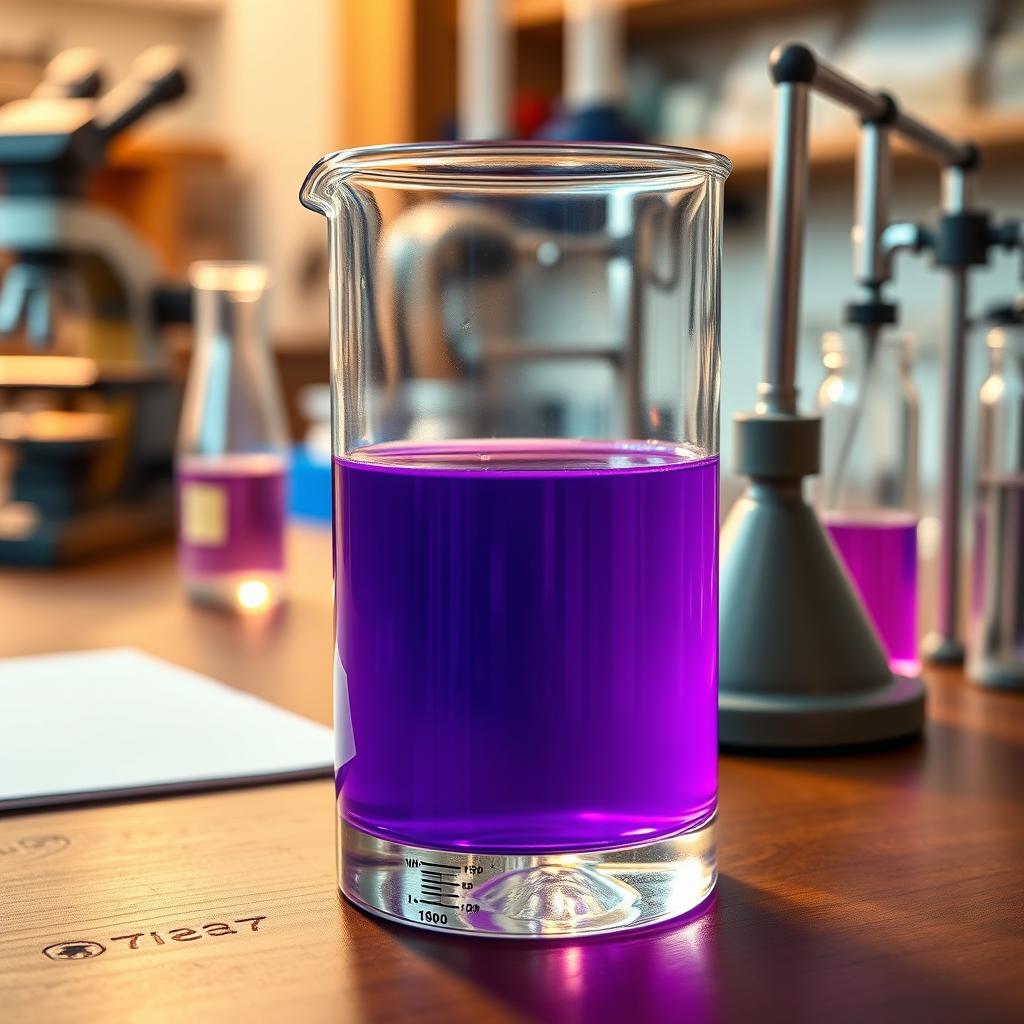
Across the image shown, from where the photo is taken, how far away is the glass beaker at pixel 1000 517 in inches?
29.0

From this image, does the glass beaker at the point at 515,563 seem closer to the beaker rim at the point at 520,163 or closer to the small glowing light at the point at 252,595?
the beaker rim at the point at 520,163

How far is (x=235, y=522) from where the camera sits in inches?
43.3

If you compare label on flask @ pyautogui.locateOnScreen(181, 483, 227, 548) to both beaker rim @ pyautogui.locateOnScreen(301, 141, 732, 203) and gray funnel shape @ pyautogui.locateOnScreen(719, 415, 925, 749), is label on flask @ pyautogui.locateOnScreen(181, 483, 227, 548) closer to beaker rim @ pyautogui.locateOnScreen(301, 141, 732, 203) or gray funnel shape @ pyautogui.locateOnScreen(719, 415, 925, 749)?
gray funnel shape @ pyautogui.locateOnScreen(719, 415, 925, 749)

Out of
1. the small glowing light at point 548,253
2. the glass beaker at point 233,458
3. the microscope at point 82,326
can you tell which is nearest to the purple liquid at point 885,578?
the small glowing light at point 548,253

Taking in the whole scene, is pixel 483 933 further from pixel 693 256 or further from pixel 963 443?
pixel 963 443

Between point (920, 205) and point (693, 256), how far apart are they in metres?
2.04

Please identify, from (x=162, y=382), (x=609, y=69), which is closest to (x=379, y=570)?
(x=162, y=382)

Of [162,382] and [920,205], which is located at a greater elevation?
[920,205]

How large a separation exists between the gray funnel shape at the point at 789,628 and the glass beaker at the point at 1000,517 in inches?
4.7

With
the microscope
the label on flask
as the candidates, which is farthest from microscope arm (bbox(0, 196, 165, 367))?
the label on flask

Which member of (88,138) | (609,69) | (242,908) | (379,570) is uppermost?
(609,69)

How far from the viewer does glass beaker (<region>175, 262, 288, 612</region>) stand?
3.58 feet

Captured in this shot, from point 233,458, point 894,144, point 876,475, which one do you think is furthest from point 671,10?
point 876,475

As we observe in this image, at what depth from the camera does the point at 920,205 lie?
2352 mm
